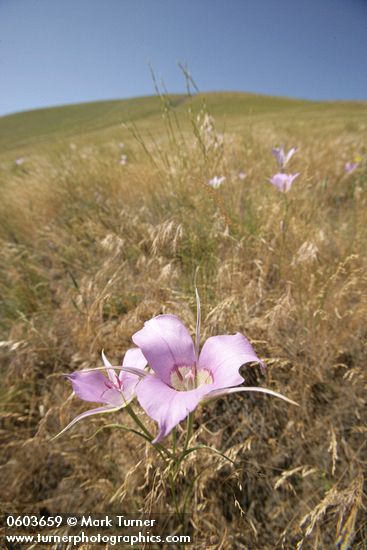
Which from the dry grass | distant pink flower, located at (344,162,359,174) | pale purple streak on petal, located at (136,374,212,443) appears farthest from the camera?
distant pink flower, located at (344,162,359,174)

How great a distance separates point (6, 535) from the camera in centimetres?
123

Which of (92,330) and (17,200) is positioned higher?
(17,200)

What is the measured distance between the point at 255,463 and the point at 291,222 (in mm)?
1661

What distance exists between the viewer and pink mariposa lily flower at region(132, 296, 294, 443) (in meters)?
0.62

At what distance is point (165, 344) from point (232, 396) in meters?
0.96

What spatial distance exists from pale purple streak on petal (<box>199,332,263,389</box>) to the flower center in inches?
1.0

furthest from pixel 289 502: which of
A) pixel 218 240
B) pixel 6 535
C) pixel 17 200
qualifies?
pixel 17 200

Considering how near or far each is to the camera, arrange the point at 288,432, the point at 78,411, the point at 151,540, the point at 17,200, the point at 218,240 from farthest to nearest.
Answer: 1. the point at 17,200
2. the point at 218,240
3. the point at 78,411
4. the point at 288,432
5. the point at 151,540

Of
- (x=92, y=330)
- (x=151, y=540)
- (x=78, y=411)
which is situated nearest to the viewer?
(x=151, y=540)

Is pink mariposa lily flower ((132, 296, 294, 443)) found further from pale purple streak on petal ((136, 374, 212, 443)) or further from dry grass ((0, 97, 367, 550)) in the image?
dry grass ((0, 97, 367, 550))

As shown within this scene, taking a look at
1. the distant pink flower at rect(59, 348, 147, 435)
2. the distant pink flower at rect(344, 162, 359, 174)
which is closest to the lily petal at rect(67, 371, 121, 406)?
the distant pink flower at rect(59, 348, 147, 435)

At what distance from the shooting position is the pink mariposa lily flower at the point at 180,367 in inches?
24.5

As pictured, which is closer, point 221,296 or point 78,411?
point 78,411

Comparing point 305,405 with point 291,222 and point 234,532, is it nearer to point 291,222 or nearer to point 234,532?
point 234,532
